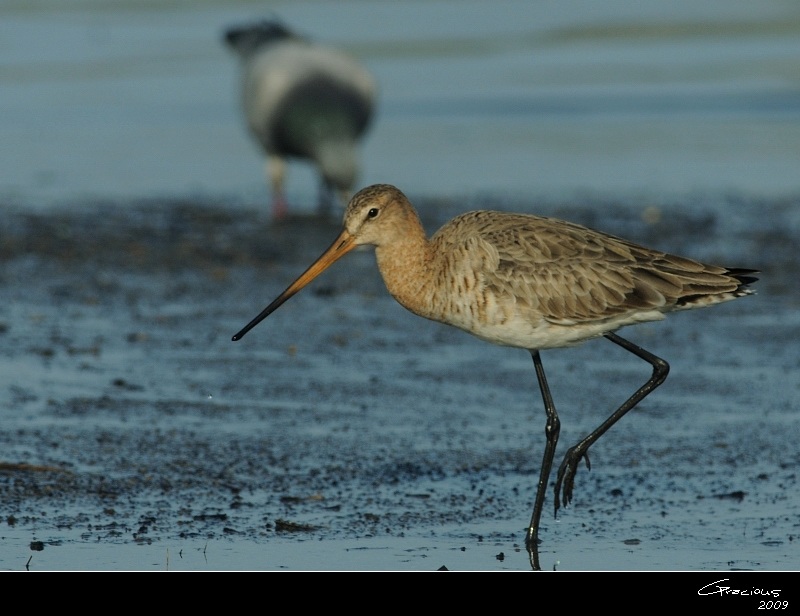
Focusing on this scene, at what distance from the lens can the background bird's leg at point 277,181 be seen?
1203cm

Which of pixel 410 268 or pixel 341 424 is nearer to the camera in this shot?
pixel 410 268

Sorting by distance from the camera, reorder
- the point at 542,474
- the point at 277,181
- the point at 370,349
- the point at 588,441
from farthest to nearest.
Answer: the point at 277,181, the point at 370,349, the point at 588,441, the point at 542,474

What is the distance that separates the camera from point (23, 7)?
20609mm

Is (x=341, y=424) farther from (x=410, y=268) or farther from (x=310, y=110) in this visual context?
(x=310, y=110)

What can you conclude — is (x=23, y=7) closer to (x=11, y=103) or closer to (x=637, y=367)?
(x=11, y=103)

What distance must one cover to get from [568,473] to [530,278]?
753 mm

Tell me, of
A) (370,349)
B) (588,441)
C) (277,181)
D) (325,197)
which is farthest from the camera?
(325,197)

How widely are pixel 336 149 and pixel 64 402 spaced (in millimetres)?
5564

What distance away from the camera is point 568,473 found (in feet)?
19.7

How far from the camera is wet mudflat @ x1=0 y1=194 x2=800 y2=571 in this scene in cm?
554

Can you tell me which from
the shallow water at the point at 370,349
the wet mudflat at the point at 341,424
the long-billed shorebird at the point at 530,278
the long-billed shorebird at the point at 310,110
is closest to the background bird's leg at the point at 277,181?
the long-billed shorebird at the point at 310,110

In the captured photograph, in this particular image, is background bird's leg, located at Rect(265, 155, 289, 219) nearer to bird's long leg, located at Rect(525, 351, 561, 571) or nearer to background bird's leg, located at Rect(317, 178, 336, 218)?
background bird's leg, located at Rect(317, 178, 336, 218)

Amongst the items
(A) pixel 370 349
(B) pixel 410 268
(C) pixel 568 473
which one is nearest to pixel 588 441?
(C) pixel 568 473

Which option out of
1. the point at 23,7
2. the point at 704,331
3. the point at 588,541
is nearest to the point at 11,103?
the point at 23,7
